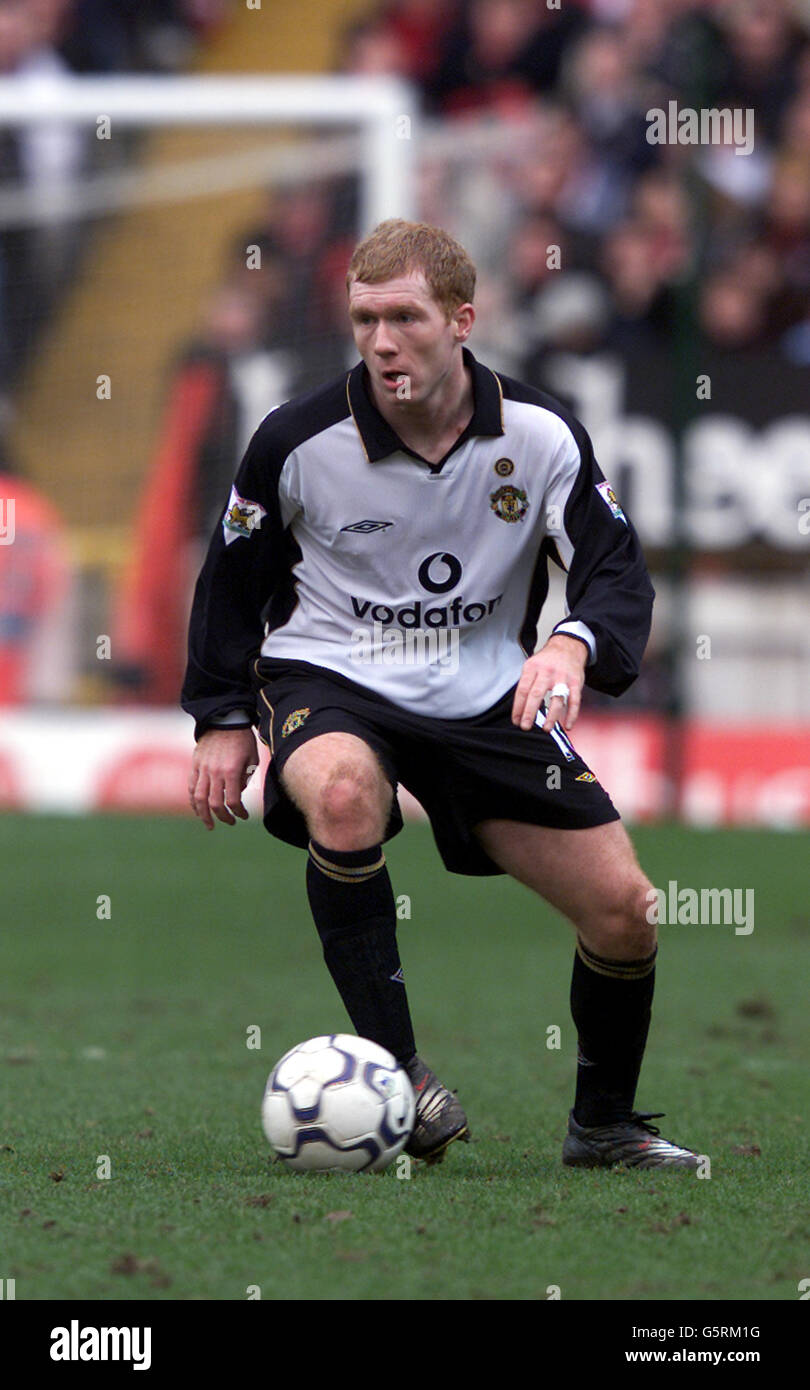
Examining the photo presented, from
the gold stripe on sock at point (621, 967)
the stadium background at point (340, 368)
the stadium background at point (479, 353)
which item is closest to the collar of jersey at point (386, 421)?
the gold stripe on sock at point (621, 967)

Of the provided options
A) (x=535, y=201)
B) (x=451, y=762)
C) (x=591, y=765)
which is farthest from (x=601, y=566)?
(x=535, y=201)

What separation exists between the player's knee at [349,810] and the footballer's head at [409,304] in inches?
30.6

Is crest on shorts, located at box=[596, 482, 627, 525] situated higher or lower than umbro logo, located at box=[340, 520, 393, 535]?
higher

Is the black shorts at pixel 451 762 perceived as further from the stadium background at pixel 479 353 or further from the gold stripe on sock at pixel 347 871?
the stadium background at pixel 479 353

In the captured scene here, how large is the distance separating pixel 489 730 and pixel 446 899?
6028 mm

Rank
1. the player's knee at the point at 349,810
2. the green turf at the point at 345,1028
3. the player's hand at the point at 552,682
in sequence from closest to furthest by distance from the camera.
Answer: the green turf at the point at 345,1028 → the player's hand at the point at 552,682 → the player's knee at the point at 349,810

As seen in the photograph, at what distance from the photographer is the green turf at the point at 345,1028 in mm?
3359

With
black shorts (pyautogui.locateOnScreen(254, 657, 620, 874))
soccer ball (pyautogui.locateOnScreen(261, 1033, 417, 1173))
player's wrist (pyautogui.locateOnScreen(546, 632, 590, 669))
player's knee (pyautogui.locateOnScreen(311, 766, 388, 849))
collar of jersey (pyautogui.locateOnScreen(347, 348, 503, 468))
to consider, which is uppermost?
collar of jersey (pyautogui.locateOnScreen(347, 348, 503, 468))

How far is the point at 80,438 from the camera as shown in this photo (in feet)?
45.1

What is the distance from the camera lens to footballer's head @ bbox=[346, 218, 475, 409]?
420 cm

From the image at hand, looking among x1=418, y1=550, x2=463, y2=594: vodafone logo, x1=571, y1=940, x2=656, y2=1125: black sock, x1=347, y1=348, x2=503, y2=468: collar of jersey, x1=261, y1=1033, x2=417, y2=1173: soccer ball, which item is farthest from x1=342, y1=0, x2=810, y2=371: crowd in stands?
x1=261, y1=1033, x2=417, y2=1173: soccer ball

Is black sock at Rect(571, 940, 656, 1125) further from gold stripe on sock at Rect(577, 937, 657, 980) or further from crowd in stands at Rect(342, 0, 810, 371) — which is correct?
crowd in stands at Rect(342, 0, 810, 371)
